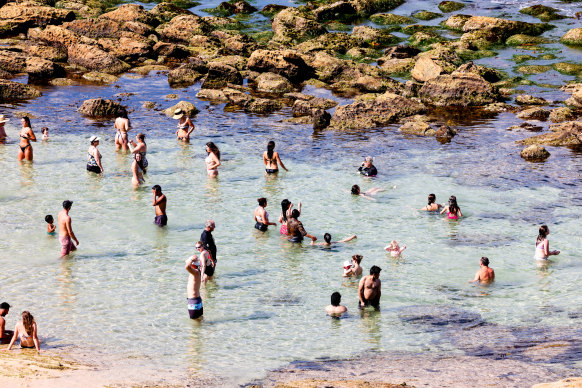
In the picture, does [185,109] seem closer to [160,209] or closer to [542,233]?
[160,209]

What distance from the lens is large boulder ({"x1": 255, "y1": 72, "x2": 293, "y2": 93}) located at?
139ft

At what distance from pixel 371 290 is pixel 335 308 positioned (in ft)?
3.46

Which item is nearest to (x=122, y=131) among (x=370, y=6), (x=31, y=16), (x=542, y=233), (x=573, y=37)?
(x=542, y=233)

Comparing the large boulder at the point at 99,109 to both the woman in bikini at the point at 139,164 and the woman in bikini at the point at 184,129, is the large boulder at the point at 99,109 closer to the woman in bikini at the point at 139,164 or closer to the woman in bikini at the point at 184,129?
the woman in bikini at the point at 184,129

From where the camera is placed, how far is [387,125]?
36.2 m

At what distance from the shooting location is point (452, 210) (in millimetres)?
24188

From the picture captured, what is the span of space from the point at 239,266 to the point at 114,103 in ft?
64.3

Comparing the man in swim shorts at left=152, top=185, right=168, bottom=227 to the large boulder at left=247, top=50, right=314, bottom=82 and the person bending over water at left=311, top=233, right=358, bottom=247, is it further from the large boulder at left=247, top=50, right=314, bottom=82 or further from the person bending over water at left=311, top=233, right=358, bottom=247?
the large boulder at left=247, top=50, right=314, bottom=82

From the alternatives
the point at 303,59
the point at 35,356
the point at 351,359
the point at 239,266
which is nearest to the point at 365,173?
the point at 239,266

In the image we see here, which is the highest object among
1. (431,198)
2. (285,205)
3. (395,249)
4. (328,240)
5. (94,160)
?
(94,160)

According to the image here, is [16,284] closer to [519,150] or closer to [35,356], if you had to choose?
A: [35,356]

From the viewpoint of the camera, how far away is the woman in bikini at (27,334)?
15297 mm

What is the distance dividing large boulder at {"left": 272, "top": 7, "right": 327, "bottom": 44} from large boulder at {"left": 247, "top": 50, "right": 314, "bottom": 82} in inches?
325

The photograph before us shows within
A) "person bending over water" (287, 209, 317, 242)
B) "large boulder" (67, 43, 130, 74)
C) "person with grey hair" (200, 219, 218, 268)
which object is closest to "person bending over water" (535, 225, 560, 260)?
"person bending over water" (287, 209, 317, 242)
